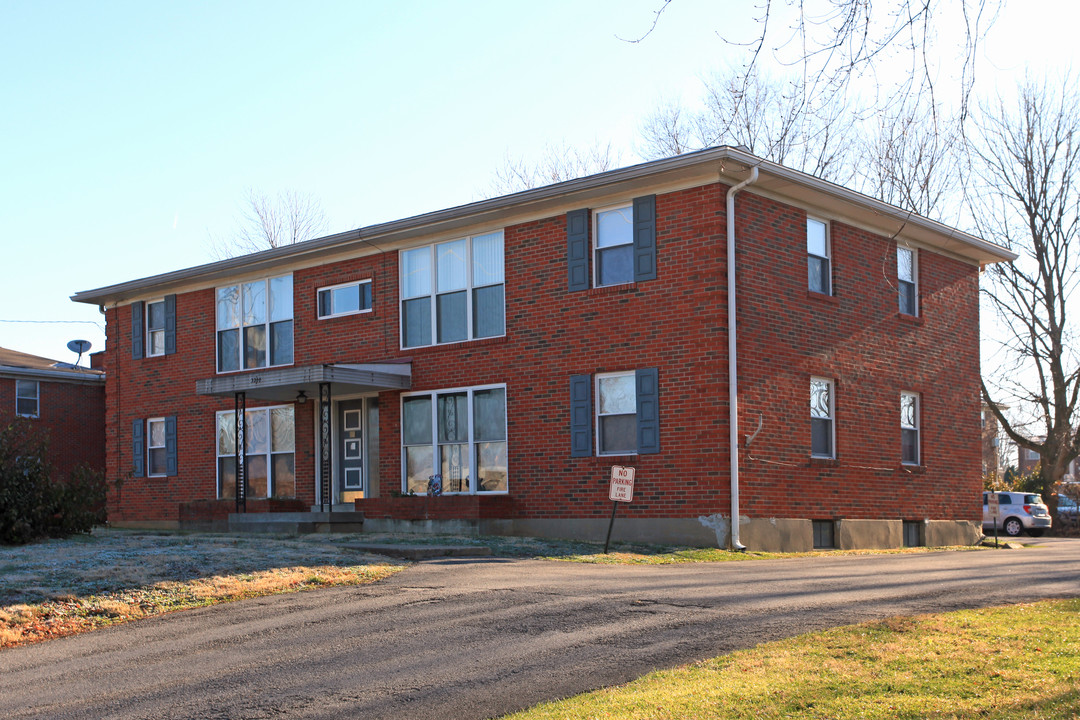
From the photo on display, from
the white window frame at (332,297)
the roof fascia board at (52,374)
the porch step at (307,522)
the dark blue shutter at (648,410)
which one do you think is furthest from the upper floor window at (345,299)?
the roof fascia board at (52,374)

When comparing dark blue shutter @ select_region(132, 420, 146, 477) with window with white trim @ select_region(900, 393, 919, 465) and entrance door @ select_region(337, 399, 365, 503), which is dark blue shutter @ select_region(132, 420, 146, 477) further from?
window with white trim @ select_region(900, 393, 919, 465)

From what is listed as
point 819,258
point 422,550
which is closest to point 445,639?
point 422,550

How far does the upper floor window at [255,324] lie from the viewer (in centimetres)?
2391

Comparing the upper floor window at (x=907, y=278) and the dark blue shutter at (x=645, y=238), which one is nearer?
the dark blue shutter at (x=645, y=238)

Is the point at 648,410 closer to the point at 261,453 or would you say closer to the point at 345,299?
the point at 345,299

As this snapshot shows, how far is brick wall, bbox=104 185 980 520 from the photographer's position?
17.8 metres

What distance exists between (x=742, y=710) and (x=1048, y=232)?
32536 mm

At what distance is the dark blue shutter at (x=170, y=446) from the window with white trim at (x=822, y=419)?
47.2 ft

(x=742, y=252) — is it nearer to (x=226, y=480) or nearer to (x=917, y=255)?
(x=917, y=255)

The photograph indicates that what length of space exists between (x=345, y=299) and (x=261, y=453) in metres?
3.96

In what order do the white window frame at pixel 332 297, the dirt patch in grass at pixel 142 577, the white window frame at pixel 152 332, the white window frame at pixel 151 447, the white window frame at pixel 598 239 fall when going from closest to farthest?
the dirt patch in grass at pixel 142 577 → the white window frame at pixel 598 239 → the white window frame at pixel 332 297 → the white window frame at pixel 151 447 → the white window frame at pixel 152 332

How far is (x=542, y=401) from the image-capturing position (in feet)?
64.1

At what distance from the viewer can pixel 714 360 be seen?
17.5 metres

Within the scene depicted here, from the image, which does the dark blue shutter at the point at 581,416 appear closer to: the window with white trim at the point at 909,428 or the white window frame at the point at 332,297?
the white window frame at the point at 332,297
